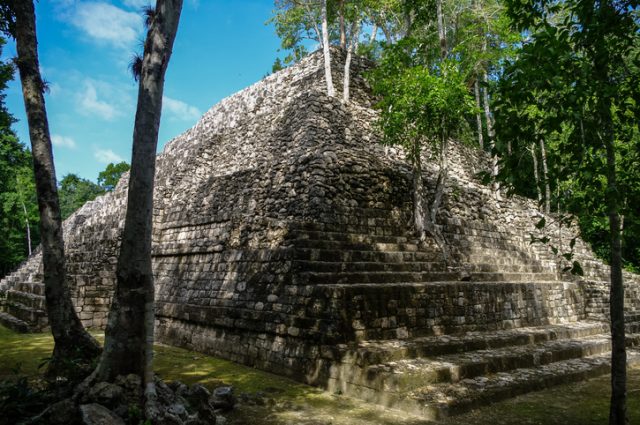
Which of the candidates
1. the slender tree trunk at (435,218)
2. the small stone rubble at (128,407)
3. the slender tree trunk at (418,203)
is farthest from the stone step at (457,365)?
the slender tree trunk at (418,203)

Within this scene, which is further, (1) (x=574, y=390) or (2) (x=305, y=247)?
(2) (x=305, y=247)

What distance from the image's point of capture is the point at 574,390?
20.9 ft

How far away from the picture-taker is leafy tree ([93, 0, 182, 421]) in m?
4.42

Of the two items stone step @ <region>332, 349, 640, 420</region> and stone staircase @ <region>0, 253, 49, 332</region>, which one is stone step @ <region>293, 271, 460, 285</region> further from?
stone staircase @ <region>0, 253, 49, 332</region>

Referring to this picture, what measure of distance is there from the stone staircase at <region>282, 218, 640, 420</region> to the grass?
185 mm

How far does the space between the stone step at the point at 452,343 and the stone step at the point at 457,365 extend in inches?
3.9

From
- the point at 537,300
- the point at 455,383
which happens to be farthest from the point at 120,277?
the point at 537,300

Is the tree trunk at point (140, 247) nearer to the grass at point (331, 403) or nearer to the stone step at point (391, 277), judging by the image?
the grass at point (331, 403)

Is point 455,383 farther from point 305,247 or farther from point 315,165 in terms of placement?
point 315,165

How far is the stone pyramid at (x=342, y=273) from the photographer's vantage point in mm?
6145

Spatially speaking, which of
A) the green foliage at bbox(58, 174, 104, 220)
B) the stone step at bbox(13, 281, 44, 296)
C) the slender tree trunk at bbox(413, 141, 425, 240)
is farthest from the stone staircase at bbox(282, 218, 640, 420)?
the green foliage at bbox(58, 174, 104, 220)

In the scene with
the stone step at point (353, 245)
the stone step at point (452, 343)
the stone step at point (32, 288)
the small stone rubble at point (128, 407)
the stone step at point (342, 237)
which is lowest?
the small stone rubble at point (128, 407)

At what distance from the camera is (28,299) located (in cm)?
1265

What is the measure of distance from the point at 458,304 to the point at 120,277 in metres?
5.56
